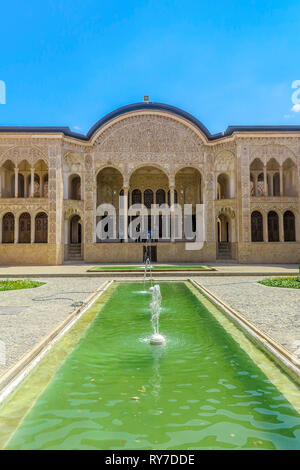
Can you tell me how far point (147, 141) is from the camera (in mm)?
21109

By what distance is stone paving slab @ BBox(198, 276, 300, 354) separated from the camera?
15.3ft

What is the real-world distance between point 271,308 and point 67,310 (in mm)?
4391

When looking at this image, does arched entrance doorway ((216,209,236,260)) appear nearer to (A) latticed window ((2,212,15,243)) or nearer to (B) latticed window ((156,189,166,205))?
(B) latticed window ((156,189,166,205))

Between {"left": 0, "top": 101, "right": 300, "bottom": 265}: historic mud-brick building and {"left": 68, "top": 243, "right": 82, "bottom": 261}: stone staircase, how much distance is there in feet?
0.23

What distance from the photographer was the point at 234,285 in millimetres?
10625

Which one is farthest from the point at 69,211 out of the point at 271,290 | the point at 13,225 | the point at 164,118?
the point at 271,290

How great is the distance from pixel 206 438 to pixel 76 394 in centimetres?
135

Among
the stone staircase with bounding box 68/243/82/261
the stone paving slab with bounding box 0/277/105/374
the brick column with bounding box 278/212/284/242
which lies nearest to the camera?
the stone paving slab with bounding box 0/277/105/374

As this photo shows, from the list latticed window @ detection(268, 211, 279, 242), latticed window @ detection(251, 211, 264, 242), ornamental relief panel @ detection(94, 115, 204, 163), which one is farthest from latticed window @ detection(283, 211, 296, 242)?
ornamental relief panel @ detection(94, 115, 204, 163)

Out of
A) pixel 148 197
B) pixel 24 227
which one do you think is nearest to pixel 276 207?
pixel 148 197

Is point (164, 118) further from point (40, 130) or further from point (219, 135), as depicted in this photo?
point (40, 130)

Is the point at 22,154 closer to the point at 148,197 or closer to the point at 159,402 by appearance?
the point at 148,197

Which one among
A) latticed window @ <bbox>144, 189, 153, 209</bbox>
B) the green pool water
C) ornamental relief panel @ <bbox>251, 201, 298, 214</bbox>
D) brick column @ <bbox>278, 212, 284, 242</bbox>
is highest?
latticed window @ <bbox>144, 189, 153, 209</bbox>

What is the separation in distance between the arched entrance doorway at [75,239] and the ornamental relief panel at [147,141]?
17.9 feet
